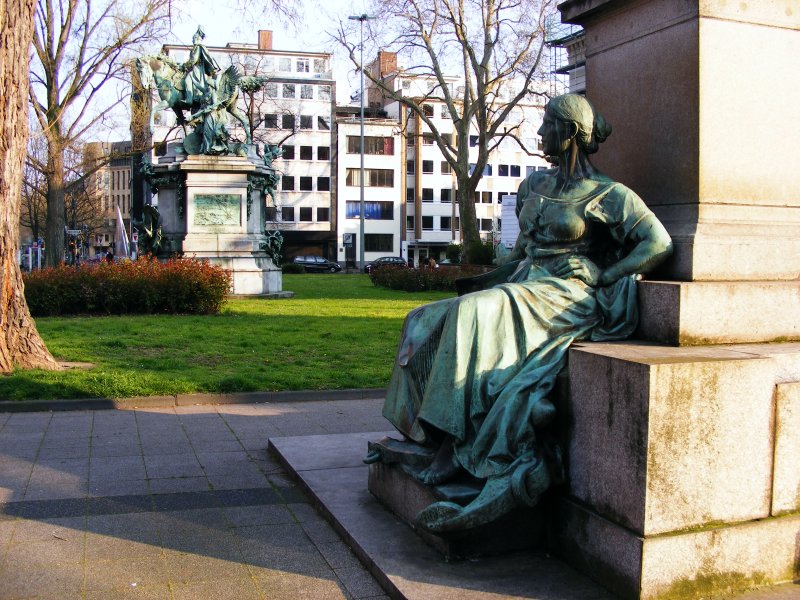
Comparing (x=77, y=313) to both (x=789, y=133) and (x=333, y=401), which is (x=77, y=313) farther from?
(x=789, y=133)

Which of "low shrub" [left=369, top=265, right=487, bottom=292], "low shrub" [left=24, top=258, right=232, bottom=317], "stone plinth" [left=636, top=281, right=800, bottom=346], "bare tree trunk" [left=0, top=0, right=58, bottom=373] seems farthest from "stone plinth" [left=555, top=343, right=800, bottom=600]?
"low shrub" [left=369, top=265, right=487, bottom=292]

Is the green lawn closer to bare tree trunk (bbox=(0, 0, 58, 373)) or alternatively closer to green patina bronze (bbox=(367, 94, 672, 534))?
bare tree trunk (bbox=(0, 0, 58, 373))

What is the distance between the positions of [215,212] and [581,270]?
773 inches

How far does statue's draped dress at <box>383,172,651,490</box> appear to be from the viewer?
4.04 metres

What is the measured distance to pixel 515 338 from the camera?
4.29 metres

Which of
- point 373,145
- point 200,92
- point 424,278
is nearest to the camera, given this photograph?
point 200,92

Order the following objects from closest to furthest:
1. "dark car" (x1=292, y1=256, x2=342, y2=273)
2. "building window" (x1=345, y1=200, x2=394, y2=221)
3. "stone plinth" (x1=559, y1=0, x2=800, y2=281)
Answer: "stone plinth" (x1=559, y1=0, x2=800, y2=281)
"dark car" (x1=292, y1=256, x2=342, y2=273)
"building window" (x1=345, y1=200, x2=394, y2=221)

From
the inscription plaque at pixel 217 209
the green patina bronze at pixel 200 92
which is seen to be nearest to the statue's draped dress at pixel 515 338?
the inscription plaque at pixel 217 209

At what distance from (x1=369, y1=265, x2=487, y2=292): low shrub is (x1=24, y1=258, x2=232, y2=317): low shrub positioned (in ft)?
37.2

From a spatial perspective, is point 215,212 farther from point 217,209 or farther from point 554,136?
point 554,136

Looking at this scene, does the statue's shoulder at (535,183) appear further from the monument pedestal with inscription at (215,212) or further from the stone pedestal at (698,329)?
the monument pedestal with inscription at (215,212)

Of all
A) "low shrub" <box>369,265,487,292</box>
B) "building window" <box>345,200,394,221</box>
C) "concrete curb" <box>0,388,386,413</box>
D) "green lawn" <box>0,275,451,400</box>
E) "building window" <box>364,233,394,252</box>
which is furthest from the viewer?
"building window" <box>364,233,394,252</box>

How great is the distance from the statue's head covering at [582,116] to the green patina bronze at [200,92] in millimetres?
19824

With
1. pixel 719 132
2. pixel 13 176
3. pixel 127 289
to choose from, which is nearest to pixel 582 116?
pixel 719 132
